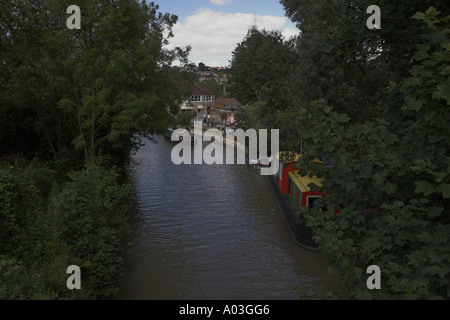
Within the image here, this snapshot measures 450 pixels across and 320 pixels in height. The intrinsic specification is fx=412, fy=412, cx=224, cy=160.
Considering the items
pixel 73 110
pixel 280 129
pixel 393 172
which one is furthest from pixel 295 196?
pixel 393 172

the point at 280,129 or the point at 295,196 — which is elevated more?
the point at 280,129

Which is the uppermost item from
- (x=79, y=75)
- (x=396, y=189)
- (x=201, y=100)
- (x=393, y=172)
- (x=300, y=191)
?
(x=201, y=100)

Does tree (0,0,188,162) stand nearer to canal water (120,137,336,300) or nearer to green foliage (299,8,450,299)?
canal water (120,137,336,300)

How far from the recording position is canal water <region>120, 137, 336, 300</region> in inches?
531

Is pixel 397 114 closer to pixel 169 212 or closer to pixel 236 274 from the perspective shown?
pixel 236 274

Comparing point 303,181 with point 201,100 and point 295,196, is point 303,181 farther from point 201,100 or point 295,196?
point 201,100

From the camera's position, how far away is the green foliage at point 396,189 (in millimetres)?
5133

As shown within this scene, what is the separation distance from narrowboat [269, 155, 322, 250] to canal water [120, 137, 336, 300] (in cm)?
50

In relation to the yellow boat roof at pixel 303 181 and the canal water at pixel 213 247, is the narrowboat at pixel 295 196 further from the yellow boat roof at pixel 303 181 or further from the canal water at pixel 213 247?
the canal water at pixel 213 247

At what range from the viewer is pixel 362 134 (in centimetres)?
652

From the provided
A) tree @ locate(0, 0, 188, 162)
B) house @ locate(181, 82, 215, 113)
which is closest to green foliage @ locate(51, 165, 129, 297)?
→ tree @ locate(0, 0, 188, 162)

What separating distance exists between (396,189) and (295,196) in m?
13.8

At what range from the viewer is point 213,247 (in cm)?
1720

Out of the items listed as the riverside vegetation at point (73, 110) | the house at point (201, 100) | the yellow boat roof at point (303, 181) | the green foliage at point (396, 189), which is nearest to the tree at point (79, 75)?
the riverside vegetation at point (73, 110)
